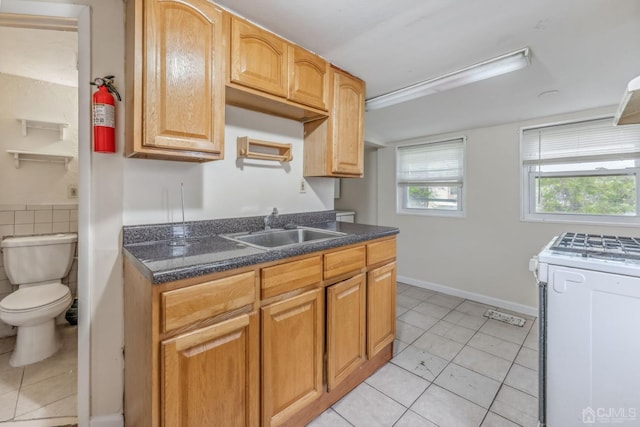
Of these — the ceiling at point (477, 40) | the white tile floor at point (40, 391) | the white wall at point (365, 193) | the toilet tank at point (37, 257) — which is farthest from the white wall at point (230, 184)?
the white wall at point (365, 193)

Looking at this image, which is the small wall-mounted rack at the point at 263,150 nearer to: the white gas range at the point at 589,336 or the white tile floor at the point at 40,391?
the white gas range at the point at 589,336

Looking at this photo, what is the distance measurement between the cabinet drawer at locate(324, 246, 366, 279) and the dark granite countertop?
6cm

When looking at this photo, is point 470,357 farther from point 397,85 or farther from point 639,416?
point 397,85

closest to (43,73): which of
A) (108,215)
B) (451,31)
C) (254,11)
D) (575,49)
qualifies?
Answer: (108,215)

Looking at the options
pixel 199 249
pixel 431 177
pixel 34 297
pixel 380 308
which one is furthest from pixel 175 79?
pixel 431 177

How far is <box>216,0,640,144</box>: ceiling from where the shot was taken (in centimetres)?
135

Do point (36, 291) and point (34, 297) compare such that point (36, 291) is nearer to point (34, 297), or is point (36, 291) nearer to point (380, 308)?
point (34, 297)

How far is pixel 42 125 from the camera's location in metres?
2.31

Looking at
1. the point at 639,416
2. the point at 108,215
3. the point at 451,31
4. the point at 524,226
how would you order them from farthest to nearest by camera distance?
the point at 524,226
the point at 451,31
the point at 108,215
the point at 639,416

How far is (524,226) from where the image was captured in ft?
9.24

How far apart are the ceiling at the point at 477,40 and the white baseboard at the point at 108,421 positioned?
2.22 meters

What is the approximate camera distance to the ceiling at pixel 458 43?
1.36m

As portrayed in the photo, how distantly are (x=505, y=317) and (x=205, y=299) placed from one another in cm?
292

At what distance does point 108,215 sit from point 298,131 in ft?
4.53
